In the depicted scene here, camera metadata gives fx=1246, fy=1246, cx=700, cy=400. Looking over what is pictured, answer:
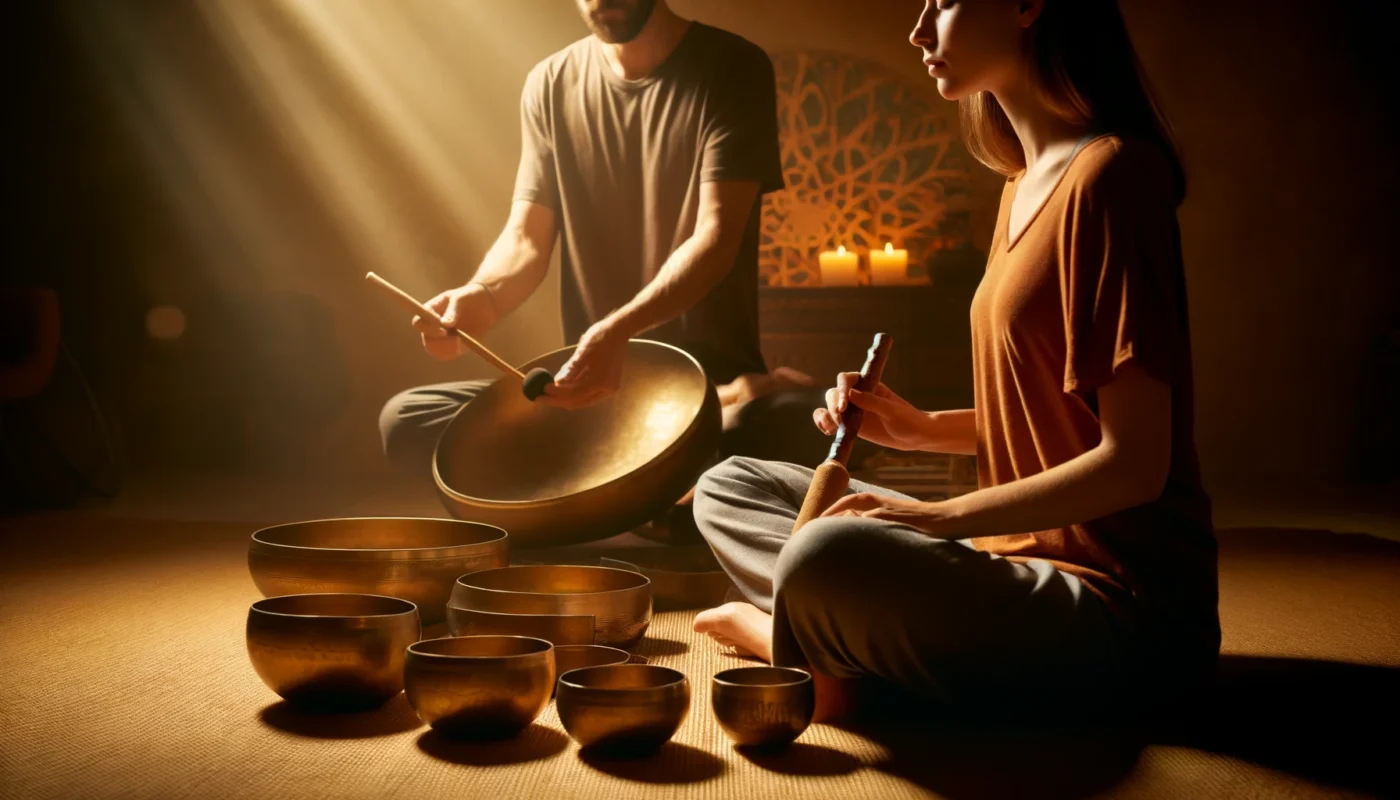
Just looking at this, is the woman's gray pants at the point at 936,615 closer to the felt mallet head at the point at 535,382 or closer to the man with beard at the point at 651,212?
the felt mallet head at the point at 535,382

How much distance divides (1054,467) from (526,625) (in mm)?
613

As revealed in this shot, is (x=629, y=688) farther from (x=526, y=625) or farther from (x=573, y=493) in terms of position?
(x=573, y=493)

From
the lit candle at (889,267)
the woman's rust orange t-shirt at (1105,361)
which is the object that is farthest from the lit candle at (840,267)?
the woman's rust orange t-shirt at (1105,361)

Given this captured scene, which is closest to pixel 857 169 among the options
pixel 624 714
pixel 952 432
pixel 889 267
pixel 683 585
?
pixel 889 267

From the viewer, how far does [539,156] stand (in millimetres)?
2812

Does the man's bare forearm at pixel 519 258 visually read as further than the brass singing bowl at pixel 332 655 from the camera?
Yes

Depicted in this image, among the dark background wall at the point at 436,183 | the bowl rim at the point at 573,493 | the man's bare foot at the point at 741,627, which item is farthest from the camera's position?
the dark background wall at the point at 436,183

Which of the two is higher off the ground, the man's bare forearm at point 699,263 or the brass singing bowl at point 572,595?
the man's bare forearm at point 699,263

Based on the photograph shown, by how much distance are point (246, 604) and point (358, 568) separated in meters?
0.54

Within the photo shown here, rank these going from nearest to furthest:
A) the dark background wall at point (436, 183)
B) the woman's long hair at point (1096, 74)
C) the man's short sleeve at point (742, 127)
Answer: the woman's long hair at point (1096, 74) < the man's short sleeve at point (742, 127) < the dark background wall at point (436, 183)

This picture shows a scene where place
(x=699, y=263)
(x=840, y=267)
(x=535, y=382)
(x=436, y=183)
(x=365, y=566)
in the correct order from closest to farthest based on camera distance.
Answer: (x=365, y=566) < (x=535, y=382) < (x=699, y=263) < (x=840, y=267) < (x=436, y=183)

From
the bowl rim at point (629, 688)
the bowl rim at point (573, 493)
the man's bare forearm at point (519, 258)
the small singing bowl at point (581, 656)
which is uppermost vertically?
the man's bare forearm at point (519, 258)

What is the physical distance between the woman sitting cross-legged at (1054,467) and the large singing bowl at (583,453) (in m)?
0.75

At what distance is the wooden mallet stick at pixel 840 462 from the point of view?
4.48ft
